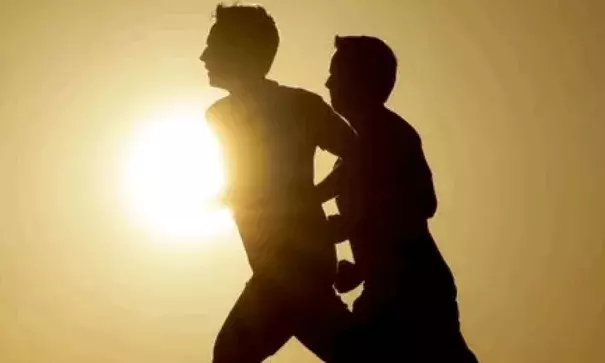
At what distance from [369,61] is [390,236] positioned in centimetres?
43

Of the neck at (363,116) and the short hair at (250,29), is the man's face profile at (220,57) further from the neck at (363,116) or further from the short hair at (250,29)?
the neck at (363,116)

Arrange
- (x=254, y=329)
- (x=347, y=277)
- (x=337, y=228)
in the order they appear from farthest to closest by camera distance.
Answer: (x=347, y=277) → (x=337, y=228) → (x=254, y=329)

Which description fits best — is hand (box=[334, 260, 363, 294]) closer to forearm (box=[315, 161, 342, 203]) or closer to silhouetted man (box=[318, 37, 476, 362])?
silhouetted man (box=[318, 37, 476, 362])

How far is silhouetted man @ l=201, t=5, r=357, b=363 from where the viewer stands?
227cm

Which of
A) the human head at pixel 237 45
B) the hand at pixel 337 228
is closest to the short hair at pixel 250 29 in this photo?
the human head at pixel 237 45

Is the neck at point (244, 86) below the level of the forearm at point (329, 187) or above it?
above

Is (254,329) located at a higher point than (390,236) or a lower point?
lower

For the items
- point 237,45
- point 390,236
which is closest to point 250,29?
point 237,45

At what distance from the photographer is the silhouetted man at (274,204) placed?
227cm

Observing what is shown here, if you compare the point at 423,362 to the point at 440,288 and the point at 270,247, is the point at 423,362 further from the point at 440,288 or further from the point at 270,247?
the point at 270,247

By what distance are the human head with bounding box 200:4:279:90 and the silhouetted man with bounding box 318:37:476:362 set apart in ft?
0.78

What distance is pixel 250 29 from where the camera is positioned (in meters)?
2.37

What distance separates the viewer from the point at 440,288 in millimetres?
2414

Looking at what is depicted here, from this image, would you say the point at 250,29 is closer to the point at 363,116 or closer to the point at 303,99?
the point at 303,99
